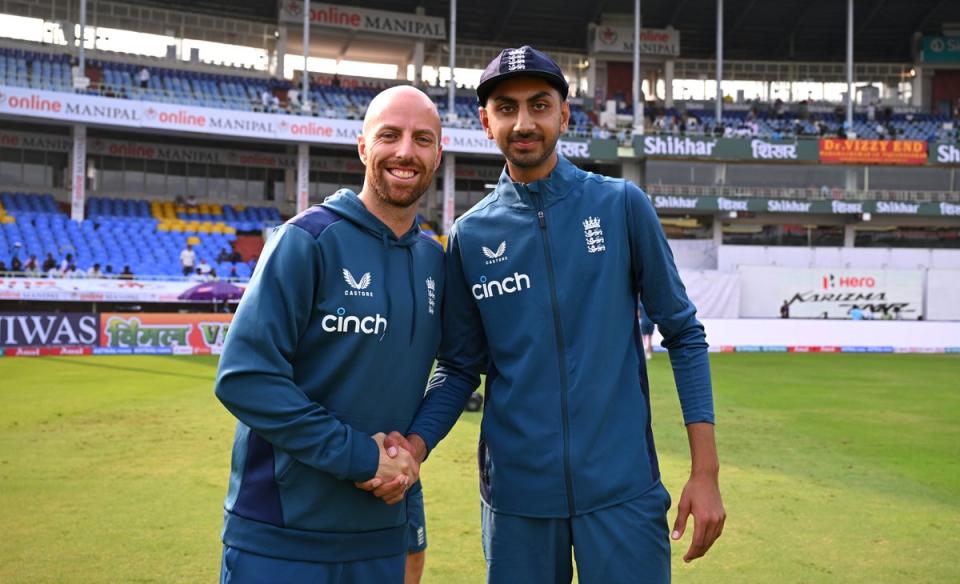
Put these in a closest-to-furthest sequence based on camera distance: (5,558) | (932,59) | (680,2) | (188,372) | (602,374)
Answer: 1. (602,374)
2. (5,558)
3. (188,372)
4. (680,2)
5. (932,59)

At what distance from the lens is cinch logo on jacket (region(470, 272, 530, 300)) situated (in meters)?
3.32

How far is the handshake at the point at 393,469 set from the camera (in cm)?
292

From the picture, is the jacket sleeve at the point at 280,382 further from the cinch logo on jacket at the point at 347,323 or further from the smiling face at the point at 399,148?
the smiling face at the point at 399,148

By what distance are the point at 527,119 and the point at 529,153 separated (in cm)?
13

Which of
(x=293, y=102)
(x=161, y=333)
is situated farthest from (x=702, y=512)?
(x=293, y=102)

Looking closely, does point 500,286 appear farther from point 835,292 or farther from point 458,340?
point 835,292

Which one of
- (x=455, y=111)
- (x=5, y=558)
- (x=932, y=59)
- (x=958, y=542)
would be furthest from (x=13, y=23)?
(x=932, y=59)

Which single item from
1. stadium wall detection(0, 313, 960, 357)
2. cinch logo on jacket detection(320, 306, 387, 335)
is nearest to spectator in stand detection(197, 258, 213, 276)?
stadium wall detection(0, 313, 960, 357)

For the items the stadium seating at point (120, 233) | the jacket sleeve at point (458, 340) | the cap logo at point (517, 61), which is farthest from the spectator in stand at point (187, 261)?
the cap logo at point (517, 61)

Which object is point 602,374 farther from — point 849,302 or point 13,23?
point 13,23

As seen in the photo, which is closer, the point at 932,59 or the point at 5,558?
the point at 5,558

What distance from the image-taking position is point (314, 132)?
3947cm

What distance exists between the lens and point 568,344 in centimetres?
324

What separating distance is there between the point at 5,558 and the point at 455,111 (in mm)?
41296
